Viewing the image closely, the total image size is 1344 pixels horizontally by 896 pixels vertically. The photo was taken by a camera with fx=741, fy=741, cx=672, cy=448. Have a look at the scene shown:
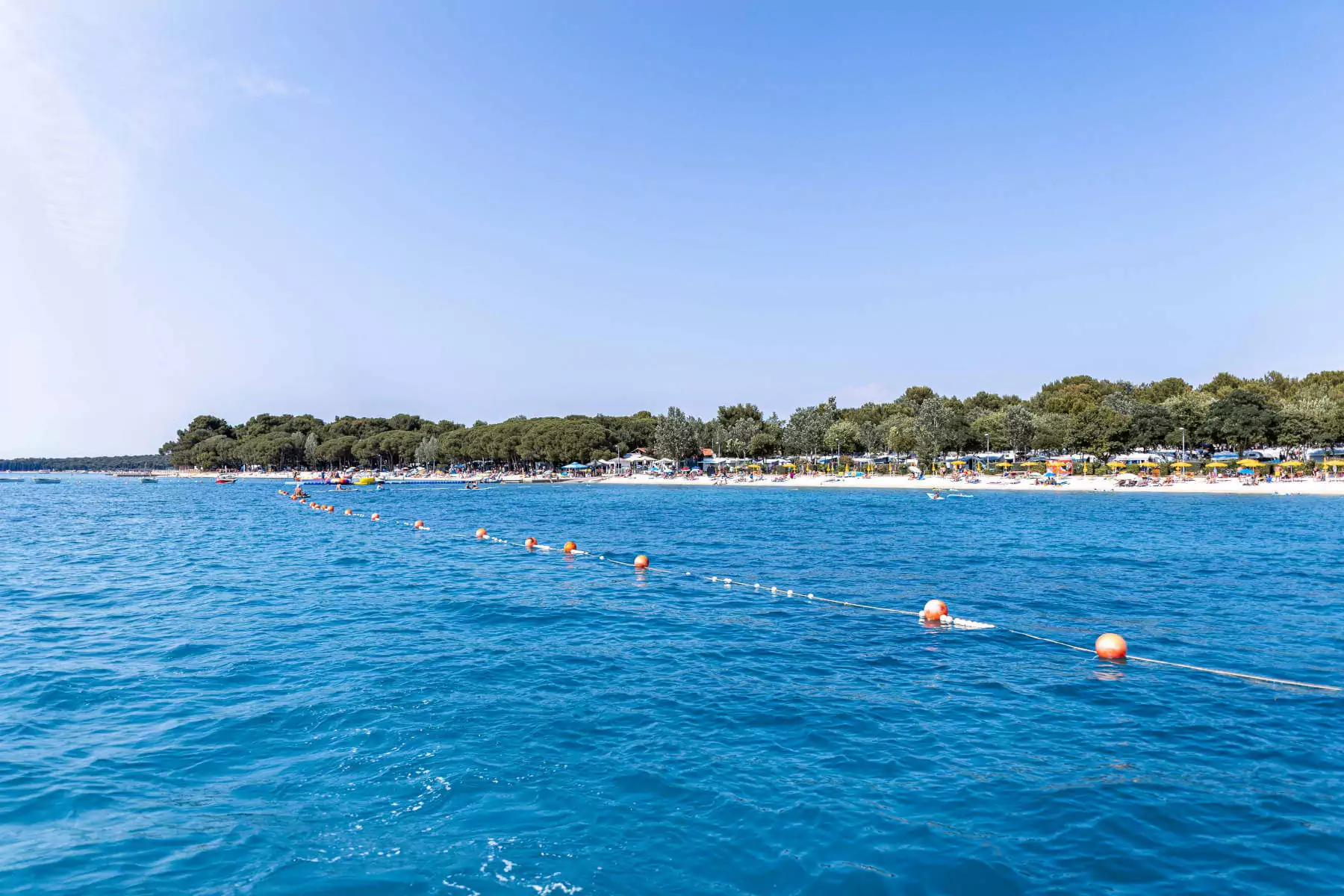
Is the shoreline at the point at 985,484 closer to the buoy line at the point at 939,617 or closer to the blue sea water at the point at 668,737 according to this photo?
the blue sea water at the point at 668,737

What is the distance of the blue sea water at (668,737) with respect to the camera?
705 centimetres

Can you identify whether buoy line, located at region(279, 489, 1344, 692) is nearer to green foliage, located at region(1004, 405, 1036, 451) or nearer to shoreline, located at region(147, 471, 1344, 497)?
shoreline, located at region(147, 471, 1344, 497)

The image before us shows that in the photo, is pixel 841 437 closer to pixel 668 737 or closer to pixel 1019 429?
pixel 1019 429

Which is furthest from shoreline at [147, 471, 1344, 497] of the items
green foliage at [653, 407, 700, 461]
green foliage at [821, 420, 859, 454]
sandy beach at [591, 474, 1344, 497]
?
green foliage at [821, 420, 859, 454]

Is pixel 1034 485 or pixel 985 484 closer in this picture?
pixel 1034 485

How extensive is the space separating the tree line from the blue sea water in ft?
237

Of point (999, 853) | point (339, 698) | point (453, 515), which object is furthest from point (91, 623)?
point (453, 515)

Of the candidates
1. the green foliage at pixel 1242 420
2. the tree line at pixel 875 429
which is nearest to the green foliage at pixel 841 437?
the tree line at pixel 875 429

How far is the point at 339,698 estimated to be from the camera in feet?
38.7

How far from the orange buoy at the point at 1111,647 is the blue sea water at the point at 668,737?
0.37m

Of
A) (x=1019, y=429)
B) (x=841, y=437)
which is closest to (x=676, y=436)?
(x=841, y=437)

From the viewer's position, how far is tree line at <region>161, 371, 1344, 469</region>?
84.0 meters

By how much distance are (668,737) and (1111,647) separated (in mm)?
9290

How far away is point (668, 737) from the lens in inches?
398
